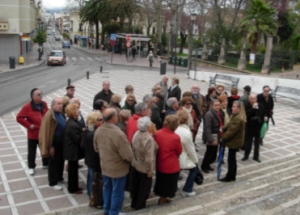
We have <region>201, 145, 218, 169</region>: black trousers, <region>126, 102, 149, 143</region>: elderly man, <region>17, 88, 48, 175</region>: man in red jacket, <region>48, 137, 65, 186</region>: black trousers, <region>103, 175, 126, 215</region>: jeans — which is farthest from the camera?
<region>201, 145, 218, 169</region>: black trousers

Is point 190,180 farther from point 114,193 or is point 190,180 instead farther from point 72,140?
point 72,140

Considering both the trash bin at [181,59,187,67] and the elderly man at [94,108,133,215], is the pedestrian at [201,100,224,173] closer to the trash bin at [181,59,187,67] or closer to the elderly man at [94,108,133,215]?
the elderly man at [94,108,133,215]

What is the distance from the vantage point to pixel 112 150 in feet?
16.7

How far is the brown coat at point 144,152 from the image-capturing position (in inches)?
206

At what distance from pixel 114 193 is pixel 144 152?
29.8 inches

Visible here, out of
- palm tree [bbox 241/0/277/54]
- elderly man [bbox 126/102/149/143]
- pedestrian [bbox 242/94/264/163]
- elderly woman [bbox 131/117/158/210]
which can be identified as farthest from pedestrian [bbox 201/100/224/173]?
palm tree [bbox 241/0/277/54]

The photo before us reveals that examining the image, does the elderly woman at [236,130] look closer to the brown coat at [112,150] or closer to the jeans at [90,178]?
the brown coat at [112,150]

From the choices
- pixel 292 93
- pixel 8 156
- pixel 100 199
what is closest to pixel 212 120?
pixel 100 199

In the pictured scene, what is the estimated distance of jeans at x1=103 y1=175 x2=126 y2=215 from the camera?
17.4 feet

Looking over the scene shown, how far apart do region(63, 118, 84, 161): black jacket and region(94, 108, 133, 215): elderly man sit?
828 millimetres

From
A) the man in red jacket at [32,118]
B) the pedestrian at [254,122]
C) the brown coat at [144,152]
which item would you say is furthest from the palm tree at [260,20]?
the brown coat at [144,152]

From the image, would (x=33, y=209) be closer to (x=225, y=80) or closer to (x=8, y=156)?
(x=8, y=156)

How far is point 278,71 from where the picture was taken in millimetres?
32906

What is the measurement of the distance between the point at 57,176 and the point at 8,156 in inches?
89.6
